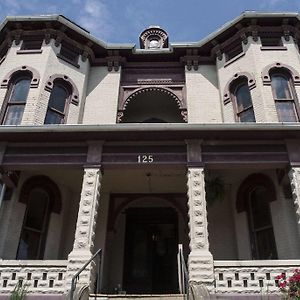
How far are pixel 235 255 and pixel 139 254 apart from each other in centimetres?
318

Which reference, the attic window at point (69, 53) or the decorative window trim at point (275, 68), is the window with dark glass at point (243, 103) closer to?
the decorative window trim at point (275, 68)

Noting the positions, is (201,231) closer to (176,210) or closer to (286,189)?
(286,189)

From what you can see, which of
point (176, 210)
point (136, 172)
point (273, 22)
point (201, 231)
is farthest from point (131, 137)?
point (273, 22)

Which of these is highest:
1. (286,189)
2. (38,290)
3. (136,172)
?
(136,172)

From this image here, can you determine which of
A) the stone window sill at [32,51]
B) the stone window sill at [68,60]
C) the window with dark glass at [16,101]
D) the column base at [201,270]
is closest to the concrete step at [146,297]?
the column base at [201,270]

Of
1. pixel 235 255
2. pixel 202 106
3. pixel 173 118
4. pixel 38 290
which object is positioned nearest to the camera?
pixel 38 290

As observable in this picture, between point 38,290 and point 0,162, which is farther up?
point 0,162

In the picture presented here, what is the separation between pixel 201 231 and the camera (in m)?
8.63

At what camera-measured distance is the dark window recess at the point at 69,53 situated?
548 inches

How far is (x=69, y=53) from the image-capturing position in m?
14.1

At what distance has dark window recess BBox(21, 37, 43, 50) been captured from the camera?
541 inches

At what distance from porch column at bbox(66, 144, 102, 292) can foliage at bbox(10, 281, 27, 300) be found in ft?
3.16

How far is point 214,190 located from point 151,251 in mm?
3254

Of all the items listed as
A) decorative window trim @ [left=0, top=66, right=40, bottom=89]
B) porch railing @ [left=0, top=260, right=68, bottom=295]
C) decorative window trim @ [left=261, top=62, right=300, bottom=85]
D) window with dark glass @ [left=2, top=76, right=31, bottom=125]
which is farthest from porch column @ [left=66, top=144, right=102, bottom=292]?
decorative window trim @ [left=261, top=62, right=300, bottom=85]
